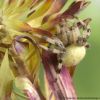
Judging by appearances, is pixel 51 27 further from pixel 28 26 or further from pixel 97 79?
pixel 97 79

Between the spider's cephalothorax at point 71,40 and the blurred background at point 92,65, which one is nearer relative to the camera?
the spider's cephalothorax at point 71,40

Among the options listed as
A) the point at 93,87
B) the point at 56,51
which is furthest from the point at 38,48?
the point at 93,87

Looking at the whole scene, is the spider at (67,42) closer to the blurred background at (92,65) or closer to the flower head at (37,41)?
the flower head at (37,41)

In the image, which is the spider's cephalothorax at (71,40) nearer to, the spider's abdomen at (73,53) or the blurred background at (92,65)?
the spider's abdomen at (73,53)

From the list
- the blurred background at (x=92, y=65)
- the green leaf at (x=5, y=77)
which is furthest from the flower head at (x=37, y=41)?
the blurred background at (x=92, y=65)

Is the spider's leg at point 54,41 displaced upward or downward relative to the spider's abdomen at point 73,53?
upward

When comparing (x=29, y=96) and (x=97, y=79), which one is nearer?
(x=29, y=96)

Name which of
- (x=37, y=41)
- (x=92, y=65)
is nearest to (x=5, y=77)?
(x=37, y=41)

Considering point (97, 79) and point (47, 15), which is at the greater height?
point (47, 15)

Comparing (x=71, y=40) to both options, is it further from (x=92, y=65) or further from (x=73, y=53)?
(x=92, y=65)
